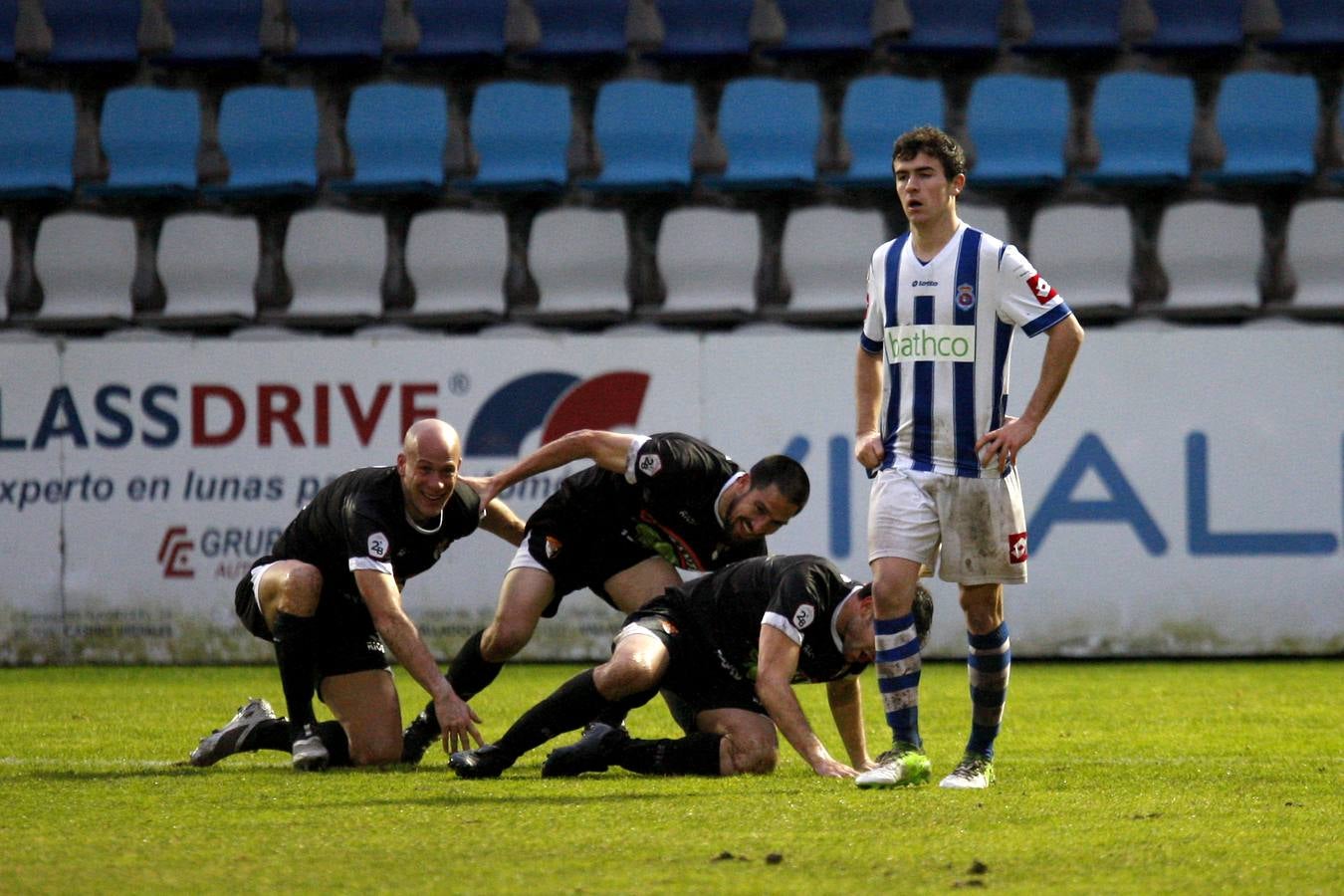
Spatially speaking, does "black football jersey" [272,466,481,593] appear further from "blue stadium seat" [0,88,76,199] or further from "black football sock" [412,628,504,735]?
"blue stadium seat" [0,88,76,199]

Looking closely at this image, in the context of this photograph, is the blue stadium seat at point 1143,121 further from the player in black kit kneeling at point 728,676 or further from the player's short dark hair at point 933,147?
the player in black kit kneeling at point 728,676

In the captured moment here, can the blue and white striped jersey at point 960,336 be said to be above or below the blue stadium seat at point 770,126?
below

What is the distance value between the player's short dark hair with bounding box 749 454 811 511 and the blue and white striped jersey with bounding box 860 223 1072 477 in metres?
0.37

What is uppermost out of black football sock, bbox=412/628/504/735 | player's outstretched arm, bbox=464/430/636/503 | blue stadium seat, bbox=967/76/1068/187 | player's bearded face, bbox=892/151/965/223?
blue stadium seat, bbox=967/76/1068/187

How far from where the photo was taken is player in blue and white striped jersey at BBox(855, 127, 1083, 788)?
5297 millimetres

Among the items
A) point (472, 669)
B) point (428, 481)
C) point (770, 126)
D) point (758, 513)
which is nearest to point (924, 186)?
point (758, 513)

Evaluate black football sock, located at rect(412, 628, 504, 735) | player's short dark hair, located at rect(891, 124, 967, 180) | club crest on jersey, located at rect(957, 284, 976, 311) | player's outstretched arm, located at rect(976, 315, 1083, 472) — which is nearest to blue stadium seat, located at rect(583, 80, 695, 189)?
black football sock, located at rect(412, 628, 504, 735)

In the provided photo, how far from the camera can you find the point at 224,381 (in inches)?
401

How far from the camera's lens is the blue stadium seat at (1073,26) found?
11.6 metres

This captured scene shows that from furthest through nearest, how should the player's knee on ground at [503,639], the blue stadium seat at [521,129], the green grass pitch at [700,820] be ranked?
the blue stadium seat at [521,129]
the player's knee on ground at [503,639]
the green grass pitch at [700,820]

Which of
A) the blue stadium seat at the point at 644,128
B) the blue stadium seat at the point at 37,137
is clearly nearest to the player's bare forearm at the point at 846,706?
the blue stadium seat at the point at 644,128

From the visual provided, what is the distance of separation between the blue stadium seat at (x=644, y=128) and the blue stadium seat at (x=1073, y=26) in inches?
90.9

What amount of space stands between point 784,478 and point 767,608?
421mm

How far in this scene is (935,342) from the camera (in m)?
5.37
